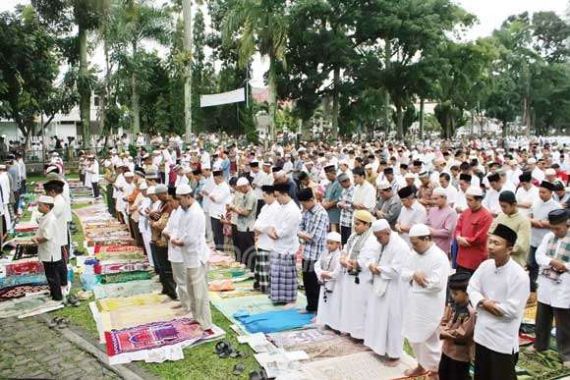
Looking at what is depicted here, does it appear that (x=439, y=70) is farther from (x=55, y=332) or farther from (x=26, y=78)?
(x=55, y=332)

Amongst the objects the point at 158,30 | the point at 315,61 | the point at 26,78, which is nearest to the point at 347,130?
the point at 315,61

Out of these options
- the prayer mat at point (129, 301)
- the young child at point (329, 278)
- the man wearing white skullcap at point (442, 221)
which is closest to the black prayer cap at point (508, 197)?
the man wearing white skullcap at point (442, 221)

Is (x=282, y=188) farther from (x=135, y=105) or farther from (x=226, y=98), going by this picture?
(x=135, y=105)

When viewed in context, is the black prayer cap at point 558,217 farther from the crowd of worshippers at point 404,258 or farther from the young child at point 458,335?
the young child at point 458,335

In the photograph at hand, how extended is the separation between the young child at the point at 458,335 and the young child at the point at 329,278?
6.35 ft

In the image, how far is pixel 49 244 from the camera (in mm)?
7863

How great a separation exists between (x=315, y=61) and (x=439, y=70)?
6.18 m

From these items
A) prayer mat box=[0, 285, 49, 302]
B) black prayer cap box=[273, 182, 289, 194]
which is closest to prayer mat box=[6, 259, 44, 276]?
prayer mat box=[0, 285, 49, 302]

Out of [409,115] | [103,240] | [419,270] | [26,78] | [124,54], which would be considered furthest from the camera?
[409,115]

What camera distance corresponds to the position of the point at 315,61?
89.7ft

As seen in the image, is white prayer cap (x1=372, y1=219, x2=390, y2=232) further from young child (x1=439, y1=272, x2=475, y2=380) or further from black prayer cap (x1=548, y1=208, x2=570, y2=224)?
black prayer cap (x1=548, y1=208, x2=570, y2=224)

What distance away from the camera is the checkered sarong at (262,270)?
27.2 feet

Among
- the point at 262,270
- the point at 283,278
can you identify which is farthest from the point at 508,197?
the point at 262,270

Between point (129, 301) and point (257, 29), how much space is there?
1480cm
